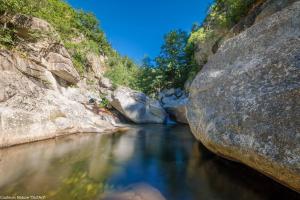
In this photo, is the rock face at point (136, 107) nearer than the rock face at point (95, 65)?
Yes

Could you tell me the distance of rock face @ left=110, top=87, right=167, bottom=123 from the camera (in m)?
17.6

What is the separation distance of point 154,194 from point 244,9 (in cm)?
1300

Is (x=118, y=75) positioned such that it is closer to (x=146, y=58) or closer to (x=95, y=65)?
(x=95, y=65)

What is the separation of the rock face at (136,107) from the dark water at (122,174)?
347 inches

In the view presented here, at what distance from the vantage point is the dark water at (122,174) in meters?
4.46

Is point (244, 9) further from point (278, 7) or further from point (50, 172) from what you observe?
point (50, 172)

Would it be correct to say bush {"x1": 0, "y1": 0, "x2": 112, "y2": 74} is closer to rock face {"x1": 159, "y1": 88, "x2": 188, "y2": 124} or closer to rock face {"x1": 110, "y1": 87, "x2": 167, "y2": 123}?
rock face {"x1": 110, "y1": 87, "x2": 167, "y2": 123}

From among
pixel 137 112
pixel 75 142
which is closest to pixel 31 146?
pixel 75 142

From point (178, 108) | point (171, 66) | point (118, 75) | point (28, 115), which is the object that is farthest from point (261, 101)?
point (118, 75)

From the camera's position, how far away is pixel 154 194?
14.8 ft

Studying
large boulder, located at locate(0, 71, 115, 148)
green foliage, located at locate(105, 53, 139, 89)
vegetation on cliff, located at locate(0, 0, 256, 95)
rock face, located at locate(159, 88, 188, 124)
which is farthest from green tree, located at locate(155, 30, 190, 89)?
large boulder, located at locate(0, 71, 115, 148)

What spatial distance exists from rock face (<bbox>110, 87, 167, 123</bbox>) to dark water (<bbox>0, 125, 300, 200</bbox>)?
8.81 metres

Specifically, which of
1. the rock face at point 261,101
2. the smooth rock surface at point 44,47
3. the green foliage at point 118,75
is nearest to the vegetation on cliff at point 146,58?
the green foliage at point 118,75

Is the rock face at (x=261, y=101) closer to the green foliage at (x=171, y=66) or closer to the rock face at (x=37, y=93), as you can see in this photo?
the rock face at (x=37, y=93)
